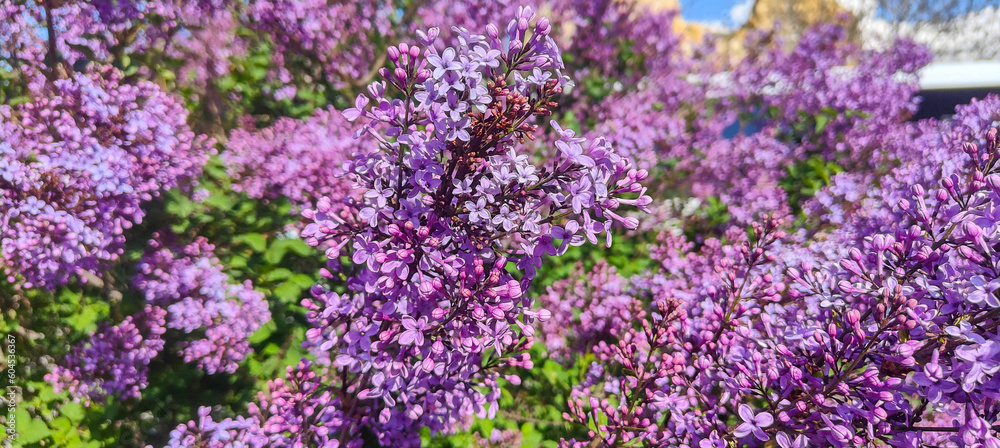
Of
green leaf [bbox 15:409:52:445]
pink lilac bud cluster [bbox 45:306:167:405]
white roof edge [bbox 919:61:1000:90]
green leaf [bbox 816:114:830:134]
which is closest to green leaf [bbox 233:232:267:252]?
pink lilac bud cluster [bbox 45:306:167:405]

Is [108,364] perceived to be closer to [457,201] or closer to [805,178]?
[457,201]

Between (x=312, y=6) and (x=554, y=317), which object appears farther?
(x=312, y=6)

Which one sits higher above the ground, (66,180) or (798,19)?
(798,19)

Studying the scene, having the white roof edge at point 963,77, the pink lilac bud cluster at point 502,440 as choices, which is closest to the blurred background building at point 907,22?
the white roof edge at point 963,77

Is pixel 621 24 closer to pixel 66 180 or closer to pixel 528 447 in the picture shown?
pixel 528 447

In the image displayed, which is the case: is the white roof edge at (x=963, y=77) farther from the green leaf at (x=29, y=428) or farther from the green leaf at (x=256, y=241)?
the green leaf at (x=29, y=428)

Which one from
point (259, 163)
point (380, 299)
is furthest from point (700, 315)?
point (259, 163)

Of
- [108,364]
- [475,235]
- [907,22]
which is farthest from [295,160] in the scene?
[907,22]
